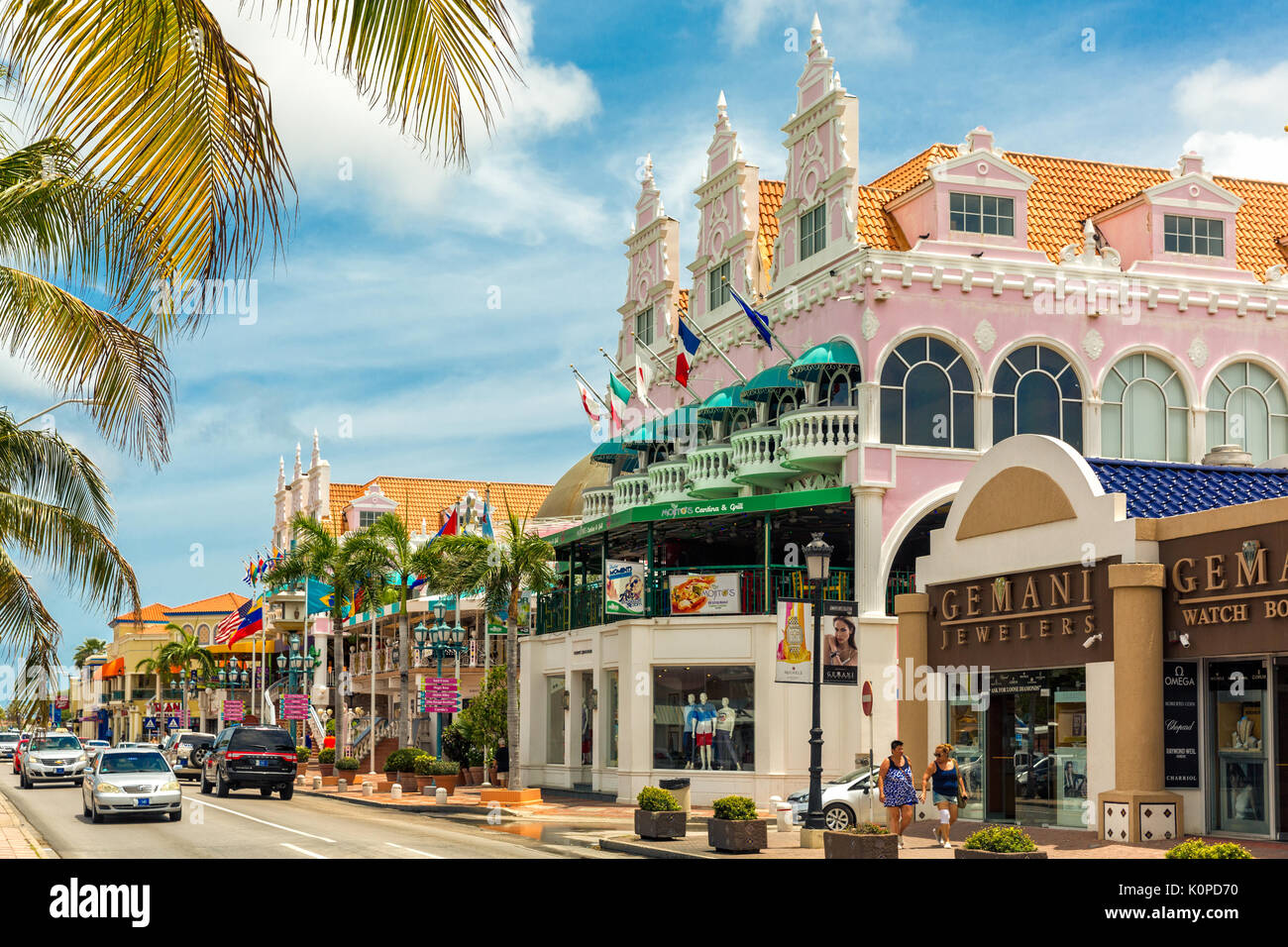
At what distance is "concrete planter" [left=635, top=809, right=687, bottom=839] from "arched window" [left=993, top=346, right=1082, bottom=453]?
15085 millimetres

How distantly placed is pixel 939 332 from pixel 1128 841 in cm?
1596

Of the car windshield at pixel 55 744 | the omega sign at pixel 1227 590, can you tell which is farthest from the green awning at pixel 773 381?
the car windshield at pixel 55 744

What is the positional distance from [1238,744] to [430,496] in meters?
64.1

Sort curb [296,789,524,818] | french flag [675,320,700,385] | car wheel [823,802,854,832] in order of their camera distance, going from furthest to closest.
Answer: french flag [675,320,700,385]
curb [296,789,524,818]
car wheel [823,802,854,832]

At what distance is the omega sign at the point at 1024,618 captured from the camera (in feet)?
79.6

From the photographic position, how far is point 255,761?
131 feet

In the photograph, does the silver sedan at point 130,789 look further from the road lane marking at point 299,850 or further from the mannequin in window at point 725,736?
the mannequin in window at point 725,736

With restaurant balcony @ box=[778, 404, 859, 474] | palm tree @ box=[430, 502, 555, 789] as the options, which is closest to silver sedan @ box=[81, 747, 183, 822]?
palm tree @ box=[430, 502, 555, 789]

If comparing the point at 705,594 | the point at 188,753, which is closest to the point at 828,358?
the point at 705,594

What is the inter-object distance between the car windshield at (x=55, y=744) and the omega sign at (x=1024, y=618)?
1332 inches

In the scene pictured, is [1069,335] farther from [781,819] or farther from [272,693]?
[272,693]

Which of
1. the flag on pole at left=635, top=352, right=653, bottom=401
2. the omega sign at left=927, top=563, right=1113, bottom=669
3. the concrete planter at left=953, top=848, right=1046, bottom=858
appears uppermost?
the flag on pole at left=635, top=352, right=653, bottom=401

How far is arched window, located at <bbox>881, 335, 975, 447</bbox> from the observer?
116ft

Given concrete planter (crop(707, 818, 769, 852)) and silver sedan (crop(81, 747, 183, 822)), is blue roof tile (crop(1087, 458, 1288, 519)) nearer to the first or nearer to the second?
concrete planter (crop(707, 818, 769, 852))
